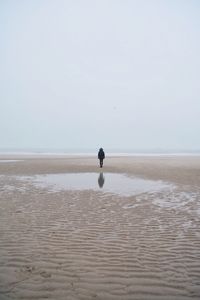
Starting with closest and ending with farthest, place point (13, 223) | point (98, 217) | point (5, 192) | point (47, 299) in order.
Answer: point (47, 299) → point (13, 223) → point (98, 217) → point (5, 192)

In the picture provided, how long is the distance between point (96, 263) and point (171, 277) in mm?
1663

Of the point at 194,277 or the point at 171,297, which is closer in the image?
the point at 171,297

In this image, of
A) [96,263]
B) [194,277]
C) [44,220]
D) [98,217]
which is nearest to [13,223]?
[44,220]

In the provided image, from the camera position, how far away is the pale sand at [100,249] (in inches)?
219

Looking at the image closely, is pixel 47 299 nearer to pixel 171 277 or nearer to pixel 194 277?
pixel 171 277

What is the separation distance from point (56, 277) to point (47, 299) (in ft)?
2.85

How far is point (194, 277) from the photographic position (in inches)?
237

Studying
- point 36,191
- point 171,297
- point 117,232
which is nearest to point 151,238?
point 117,232

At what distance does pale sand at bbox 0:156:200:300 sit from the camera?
18.2 feet

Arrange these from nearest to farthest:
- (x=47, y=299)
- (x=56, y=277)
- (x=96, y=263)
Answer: (x=47, y=299) → (x=56, y=277) → (x=96, y=263)

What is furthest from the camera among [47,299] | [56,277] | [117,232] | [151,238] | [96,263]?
[117,232]

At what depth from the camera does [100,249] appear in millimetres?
7770

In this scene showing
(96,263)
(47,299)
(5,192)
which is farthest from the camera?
(5,192)

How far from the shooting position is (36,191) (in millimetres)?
17672
